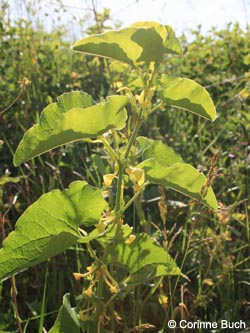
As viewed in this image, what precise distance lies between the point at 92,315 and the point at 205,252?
2.76 feet

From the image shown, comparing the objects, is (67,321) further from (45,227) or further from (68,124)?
(68,124)

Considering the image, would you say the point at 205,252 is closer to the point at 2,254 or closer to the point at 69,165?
the point at 69,165

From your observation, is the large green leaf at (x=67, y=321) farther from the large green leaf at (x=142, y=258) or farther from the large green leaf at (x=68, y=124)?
the large green leaf at (x=68, y=124)

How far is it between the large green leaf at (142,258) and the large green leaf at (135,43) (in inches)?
12.7

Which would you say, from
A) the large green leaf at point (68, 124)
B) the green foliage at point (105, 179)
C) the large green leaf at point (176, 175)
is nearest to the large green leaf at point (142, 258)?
the green foliage at point (105, 179)

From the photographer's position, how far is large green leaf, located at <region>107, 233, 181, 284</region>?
97 centimetres

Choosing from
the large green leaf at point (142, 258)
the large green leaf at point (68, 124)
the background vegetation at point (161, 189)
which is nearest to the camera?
the large green leaf at point (68, 124)

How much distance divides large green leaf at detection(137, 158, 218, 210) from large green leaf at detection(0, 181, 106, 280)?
0.10m

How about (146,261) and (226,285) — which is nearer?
(146,261)

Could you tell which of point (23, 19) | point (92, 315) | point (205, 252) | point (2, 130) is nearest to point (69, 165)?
point (2, 130)

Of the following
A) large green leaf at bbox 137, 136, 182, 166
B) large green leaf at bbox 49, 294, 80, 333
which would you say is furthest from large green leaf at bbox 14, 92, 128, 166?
large green leaf at bbox 49, 294, 80, 333

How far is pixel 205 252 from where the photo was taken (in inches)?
70.0

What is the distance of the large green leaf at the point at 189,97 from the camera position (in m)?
0.93

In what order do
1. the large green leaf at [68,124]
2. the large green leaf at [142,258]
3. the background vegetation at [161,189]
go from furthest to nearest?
the background vegetation at [161,189], the large green leaf at [142,258], the large green leaf at [68,124]
